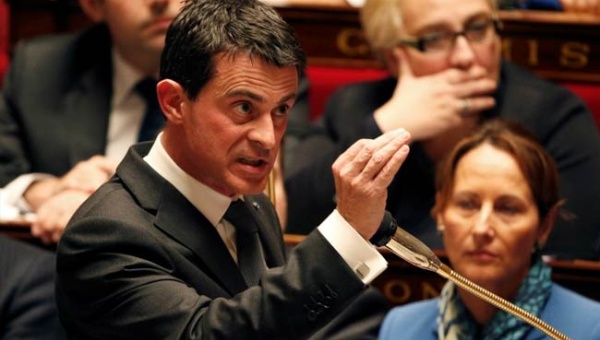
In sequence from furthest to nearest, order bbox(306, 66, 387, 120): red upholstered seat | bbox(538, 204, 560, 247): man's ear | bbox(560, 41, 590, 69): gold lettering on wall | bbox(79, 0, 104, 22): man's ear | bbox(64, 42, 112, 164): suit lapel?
bbox(306, 66, 387, 120): red upholstered seat, bbox(560, 41, 590, 69): gold lettering on wall, bbox(79, 0, 104, 22): man's ear, bbox(64, 42, 112, 164): suit lapel, bbox(538, 204, 560, 247): man's ear

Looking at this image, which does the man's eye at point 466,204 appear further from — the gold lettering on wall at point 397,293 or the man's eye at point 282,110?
the man's eye at point 282,110

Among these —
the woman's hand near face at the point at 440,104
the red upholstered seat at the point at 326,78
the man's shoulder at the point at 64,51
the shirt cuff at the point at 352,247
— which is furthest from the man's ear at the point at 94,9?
the shirt cuff at the point at 352,247

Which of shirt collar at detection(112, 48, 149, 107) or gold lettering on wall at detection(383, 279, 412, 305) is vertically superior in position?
shirt collar at detection(112, 48, 149, 107)

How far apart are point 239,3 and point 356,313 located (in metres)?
0.76

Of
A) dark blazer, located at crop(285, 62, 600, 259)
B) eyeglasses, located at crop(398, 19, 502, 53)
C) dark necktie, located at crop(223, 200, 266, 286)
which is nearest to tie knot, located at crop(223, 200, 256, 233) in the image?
dark necktie, located at crop(223, 200, 266, 286)

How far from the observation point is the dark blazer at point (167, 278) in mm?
1153

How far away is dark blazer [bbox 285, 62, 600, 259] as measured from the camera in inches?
85.9

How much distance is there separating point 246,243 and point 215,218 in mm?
45

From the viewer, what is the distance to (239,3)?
125 cm

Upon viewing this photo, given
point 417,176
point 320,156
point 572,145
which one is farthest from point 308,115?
point 572,145

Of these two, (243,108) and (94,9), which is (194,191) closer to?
(243,108)

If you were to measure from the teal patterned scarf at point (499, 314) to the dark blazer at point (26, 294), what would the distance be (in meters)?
0.55

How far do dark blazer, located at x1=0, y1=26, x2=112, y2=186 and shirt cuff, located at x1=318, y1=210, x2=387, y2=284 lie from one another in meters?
1.24

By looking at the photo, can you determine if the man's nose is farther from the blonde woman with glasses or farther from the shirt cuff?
the shirt cuff
